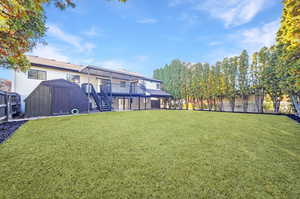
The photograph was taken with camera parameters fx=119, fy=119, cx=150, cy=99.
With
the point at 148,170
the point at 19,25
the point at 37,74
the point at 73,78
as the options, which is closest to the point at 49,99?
the point at 37,74

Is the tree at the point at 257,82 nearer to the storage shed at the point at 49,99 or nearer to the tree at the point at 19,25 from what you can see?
the tree at the point at 19,25

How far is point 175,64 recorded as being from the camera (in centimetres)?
2066

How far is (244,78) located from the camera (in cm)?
1372

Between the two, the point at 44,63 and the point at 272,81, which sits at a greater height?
the point at 44,63

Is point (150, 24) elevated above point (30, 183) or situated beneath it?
elevated above

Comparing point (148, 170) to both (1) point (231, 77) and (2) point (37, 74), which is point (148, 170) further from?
(1) point (231, 77)

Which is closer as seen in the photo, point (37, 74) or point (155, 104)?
point (37, 74)

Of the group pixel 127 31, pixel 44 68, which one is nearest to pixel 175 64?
pixel 127 31

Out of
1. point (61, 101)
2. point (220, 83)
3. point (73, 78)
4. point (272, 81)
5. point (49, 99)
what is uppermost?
point (73, 78)

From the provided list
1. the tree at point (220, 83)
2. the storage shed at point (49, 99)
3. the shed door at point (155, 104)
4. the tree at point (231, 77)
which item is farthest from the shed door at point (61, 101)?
the tree at point (231, 77)

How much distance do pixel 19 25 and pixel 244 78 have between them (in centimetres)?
1812

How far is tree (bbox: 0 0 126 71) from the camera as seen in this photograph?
2.35m

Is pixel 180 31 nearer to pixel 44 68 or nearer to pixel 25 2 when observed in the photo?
pixel 44 68

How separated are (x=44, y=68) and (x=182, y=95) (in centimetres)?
1743
